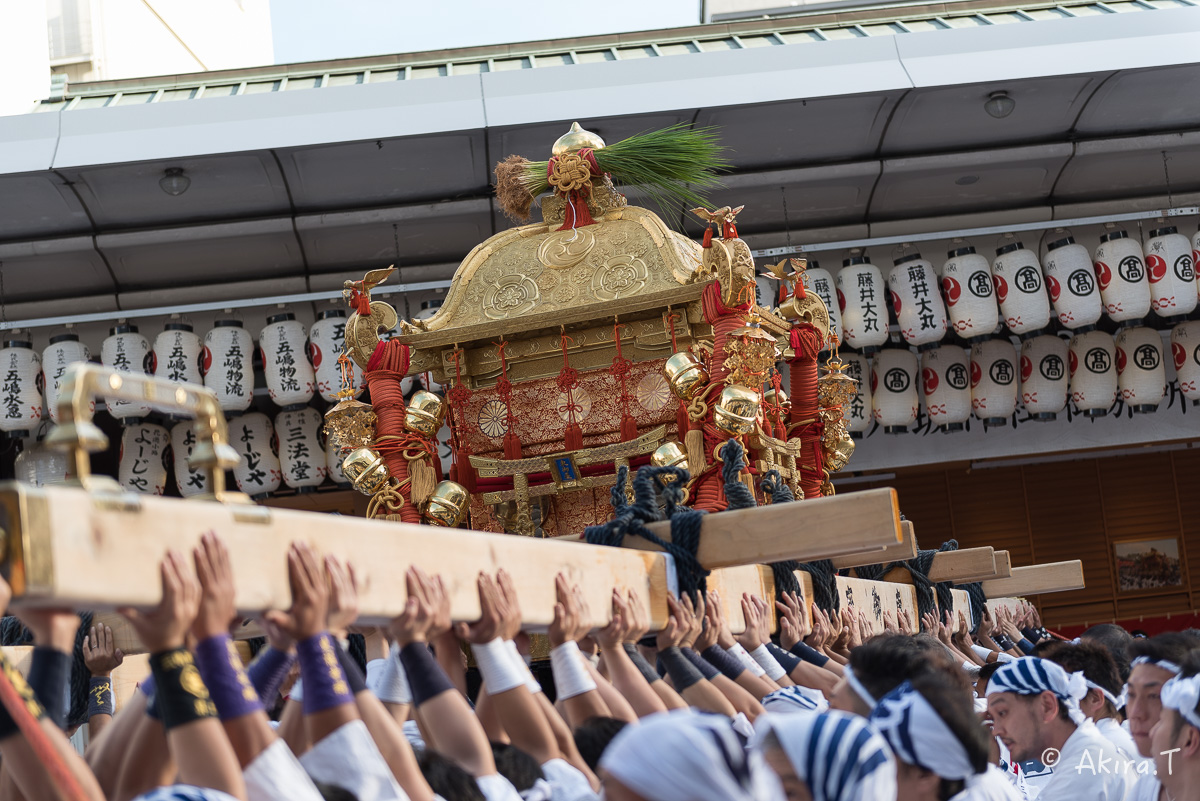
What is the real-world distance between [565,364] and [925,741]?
314cm

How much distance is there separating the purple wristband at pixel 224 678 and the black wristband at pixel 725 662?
123 cm

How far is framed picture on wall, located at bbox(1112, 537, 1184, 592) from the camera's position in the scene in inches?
456

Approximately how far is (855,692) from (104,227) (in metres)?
8.50

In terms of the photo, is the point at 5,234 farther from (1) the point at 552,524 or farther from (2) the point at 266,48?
(2) the point at 266,48

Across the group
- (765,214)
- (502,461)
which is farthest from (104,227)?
(502,461)

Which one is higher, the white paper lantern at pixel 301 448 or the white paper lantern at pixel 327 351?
the white paper lantern at pixel 327 351

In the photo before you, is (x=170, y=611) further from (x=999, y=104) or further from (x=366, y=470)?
(x=999, y=104)

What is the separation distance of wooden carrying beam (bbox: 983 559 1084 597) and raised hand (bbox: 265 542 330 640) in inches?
191

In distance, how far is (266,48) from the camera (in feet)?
58.5

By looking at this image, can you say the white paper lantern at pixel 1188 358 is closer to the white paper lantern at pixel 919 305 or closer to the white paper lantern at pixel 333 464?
the white paper lantern at pixel 919 305

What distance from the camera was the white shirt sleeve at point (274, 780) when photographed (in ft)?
3.77

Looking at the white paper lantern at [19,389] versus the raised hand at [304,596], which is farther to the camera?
the white paper lantern at [19,389]

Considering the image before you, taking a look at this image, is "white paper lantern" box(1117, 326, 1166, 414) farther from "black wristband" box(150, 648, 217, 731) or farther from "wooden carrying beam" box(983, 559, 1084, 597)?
"black wristband" box(150, 648, 217, 731)

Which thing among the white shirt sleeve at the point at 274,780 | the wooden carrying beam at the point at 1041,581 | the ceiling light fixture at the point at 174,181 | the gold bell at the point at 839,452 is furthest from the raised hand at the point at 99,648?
the ceiling light fixture at the point at 174,181
